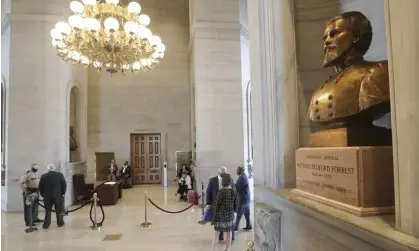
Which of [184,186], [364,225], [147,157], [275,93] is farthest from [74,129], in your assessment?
[364,225]

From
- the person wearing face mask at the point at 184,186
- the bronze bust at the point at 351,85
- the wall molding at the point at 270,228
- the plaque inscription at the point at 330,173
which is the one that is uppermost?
the bronze bust at the point at 351,85

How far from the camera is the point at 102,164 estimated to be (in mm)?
18016

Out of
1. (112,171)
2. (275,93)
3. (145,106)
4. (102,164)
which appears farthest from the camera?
(145,106)

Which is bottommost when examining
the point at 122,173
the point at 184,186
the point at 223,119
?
the point at 184,186

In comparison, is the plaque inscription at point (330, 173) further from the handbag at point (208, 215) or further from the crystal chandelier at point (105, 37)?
the crystal chandelier at point (105, 37)

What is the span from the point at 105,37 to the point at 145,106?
31.1ft

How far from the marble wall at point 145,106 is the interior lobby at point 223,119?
0.20 ft

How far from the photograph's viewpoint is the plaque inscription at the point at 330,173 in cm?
190

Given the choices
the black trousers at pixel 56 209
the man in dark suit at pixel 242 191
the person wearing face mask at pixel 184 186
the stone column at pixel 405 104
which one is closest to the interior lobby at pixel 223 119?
the stone column at pixel 405 104

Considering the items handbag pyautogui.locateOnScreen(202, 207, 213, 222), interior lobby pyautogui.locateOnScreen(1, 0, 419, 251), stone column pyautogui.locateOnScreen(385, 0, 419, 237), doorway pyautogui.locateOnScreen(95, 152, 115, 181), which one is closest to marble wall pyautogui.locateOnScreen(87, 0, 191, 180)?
interior lobby pyautogui.locateOnScreen(1, 0, 419, 251)

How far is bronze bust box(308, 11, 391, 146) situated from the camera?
2.01 m

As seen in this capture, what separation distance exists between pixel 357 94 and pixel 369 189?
2.08ft

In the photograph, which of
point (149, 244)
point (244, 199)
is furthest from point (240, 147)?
point (149, 244)

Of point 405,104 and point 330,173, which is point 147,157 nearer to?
point 330,173
